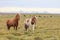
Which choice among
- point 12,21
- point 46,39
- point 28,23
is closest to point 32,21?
point 28,23

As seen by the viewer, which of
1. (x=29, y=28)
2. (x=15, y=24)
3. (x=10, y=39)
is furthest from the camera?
(x=29, y=28)

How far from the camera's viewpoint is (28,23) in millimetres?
17484

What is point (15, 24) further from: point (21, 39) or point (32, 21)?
point (21, 39)

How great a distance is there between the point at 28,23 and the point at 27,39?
4.36 m

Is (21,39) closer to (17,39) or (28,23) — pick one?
(17,39)

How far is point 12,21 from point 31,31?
78.3 inches

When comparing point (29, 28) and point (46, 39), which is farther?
point (29, 28)

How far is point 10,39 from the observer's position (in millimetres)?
12820

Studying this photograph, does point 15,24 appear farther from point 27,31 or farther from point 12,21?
point 27,31

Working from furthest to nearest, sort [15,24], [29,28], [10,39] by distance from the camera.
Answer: [29,28] → [15,24] → [10,39]

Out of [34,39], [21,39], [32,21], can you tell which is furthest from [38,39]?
[32,21]

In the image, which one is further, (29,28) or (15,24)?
(29,28)

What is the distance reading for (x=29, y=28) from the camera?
59.3 feet

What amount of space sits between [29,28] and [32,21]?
1.13 metres
